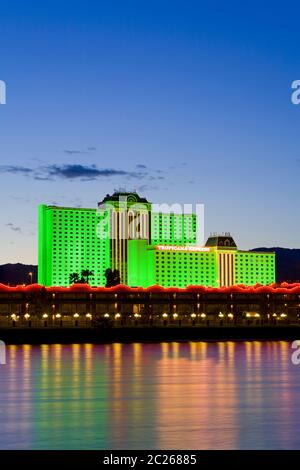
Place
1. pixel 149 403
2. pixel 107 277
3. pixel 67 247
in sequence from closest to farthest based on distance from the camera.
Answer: pixel 149 403
pixel 107 277
pixel 67 247

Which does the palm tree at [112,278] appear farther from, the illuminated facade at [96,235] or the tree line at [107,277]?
the illuminated facade at [96,235]

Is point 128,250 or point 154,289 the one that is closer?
point 154,289

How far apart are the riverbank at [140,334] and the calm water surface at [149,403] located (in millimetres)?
26522

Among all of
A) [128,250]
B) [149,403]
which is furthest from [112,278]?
[149,403]

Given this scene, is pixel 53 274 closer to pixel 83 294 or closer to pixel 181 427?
pixel 83 294

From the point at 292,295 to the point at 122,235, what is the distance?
66387 millimetres

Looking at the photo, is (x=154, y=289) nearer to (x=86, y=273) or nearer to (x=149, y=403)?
(x=86, y=273)

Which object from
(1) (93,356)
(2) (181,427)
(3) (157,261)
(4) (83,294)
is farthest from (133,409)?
(3) (157,261)

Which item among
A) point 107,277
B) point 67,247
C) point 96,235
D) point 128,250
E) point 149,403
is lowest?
point 149,403

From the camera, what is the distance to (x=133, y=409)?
1133 inches

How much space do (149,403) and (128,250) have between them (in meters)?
139

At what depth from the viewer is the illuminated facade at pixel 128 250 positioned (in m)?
164

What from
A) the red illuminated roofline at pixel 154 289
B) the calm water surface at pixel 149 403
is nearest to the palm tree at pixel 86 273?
the red illuminated roofline at pixel 154 289

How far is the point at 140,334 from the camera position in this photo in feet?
282
